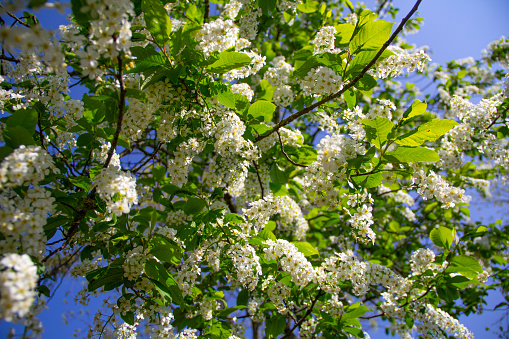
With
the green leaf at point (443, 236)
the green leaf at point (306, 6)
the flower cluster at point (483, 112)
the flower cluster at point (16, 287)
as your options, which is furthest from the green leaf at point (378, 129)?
the green leaf at point (306, 6)

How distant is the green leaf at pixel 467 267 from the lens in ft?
11.1

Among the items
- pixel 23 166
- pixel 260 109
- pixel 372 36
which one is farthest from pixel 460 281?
pixel 23 166

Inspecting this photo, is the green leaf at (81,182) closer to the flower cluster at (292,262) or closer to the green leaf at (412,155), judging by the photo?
the flower cluster at (292,262)

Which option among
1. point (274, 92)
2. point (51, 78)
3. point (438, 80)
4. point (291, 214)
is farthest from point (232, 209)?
point (438, 80)

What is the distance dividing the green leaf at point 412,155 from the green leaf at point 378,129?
0.14 m

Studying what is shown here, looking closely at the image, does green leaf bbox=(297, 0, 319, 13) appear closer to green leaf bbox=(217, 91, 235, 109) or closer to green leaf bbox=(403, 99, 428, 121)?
green leaf bbox=(217, 91, 235, 109)

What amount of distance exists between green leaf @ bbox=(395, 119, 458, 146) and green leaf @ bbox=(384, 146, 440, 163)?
0.39ft

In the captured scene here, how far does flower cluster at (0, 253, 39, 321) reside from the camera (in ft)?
4.04

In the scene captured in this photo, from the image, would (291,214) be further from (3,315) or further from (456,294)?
(3,315)

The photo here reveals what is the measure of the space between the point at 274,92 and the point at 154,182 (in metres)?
2.00

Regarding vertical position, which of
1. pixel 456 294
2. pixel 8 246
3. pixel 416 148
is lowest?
pixel 8 246

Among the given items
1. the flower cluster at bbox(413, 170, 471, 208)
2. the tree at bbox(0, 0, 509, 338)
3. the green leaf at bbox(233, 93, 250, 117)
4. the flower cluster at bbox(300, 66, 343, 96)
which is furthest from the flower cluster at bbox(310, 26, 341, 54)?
the flower cluster at bbox(413, 170, 471, 208)

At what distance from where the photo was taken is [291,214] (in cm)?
401

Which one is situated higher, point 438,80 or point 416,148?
point 438,80
